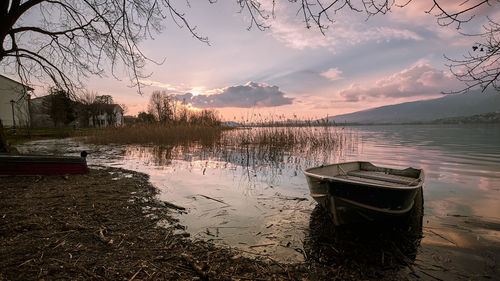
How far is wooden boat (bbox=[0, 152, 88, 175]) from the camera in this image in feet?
21.1

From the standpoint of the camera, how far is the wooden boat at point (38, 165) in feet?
21.1

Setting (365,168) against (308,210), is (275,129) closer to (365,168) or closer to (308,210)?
(365,168)

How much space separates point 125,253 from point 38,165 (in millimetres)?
5783

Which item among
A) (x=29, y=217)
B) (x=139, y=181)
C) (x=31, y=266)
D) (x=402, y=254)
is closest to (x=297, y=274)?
(x=402, y=254)

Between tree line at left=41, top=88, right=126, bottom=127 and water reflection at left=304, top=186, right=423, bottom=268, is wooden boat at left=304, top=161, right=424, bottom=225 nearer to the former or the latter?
water reflection at left=304, top=186, right=423, bottom=268

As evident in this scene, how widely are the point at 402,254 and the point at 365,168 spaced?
3675 mm

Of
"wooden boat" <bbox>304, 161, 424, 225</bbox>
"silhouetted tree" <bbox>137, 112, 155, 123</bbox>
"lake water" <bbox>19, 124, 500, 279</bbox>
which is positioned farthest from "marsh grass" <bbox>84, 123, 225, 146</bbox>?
"wooden boat" <bbox>304, 161, 424, 225</bbox>

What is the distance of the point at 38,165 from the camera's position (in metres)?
6.65

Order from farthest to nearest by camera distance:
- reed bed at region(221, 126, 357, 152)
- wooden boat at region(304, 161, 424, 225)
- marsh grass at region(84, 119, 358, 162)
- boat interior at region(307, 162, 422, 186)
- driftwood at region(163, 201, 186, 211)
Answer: reed bed at region(221, 126, 357, 152) < marsh grass at region(84, 119, 358, 162) < boat interior at region(307, 162, 422, 186) < driftwood at region(163, 201, 186, 211) < wooden boat at region(304, 161, 424, 225)

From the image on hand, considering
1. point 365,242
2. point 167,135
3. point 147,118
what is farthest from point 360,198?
point 147,118

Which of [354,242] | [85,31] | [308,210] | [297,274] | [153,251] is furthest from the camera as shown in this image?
[85,31]

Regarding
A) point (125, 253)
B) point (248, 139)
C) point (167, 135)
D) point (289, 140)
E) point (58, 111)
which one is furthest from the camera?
point (58, 111)

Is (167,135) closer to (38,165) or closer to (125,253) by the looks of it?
(38,165)

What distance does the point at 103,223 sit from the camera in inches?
148
